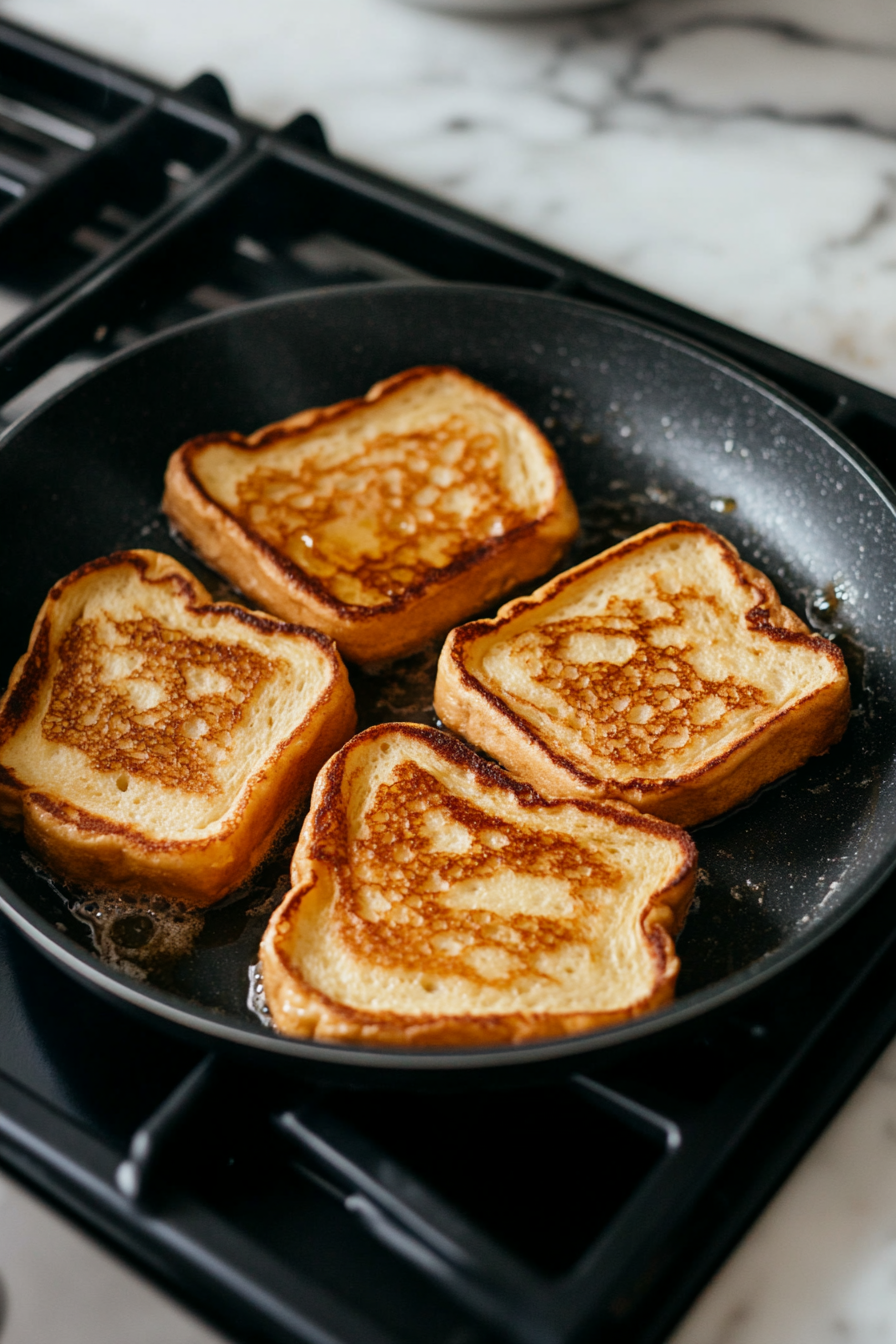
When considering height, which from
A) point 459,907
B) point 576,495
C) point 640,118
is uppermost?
point 640,118

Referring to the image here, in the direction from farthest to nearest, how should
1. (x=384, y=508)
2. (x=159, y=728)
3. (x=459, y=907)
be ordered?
(x=384, y=508) < (x=159, y=728) < (x=459, y=907)

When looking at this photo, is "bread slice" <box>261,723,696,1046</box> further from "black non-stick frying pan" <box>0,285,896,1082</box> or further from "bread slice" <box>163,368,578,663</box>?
"bread slice" <box>163,368,578,663</box>

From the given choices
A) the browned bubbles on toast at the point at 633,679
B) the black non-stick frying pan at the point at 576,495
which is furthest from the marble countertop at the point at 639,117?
the browned bubbles on toast at the point at 633,679

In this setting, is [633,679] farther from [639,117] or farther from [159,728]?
[639,117]

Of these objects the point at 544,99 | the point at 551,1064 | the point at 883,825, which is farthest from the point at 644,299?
the point at 551,1064

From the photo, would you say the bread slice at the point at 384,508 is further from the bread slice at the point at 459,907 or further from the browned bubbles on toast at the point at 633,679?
the bread slice at the point at 459,907

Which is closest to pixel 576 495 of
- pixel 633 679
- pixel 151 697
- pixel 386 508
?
pixel 386 508

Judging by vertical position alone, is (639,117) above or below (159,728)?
above

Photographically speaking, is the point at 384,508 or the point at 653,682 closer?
the point at 653,682
